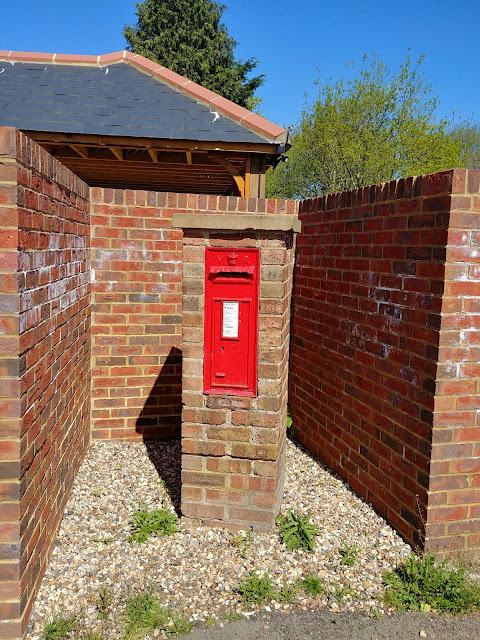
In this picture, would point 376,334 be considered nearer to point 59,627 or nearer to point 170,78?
point 59,627

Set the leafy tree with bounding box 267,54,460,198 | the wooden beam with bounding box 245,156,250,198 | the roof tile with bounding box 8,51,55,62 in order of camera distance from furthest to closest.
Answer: the leafy tree with bounding box 267,54,460,198 → the roof tile with bounding box 8,51,55,62 → the wooden beam with bounding box 245,156,250,198

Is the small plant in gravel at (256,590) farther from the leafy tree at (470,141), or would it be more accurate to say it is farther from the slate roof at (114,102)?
the leafy tree at (470,141)

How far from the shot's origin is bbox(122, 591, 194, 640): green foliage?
8.45ft

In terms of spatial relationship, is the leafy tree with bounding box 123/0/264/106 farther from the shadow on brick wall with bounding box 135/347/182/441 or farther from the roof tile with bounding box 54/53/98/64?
the shadow on brick wall with bounding box 135/347/182/441

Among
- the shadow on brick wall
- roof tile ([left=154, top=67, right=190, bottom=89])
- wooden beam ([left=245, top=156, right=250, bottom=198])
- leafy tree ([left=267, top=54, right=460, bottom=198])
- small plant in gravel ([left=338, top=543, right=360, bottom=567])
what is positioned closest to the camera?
small plant in gravel ([left=338, top=543, right=360, bottom=567])

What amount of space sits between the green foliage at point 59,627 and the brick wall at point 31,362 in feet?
0.41

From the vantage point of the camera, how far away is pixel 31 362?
268 centimetres

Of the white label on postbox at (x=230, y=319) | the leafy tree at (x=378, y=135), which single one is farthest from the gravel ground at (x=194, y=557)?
the leafy tree at (x=378, y=135)

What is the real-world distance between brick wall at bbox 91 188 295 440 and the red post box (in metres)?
1.42

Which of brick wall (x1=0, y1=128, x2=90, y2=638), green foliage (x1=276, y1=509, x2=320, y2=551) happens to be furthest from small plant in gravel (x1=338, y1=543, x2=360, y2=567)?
brick wall (x1=0, y1=128, x2=90, y2=638)

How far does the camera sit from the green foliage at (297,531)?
3.32 metres

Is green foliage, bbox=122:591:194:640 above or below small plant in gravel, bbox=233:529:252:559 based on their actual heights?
below

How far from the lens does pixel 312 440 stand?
503 centimetres

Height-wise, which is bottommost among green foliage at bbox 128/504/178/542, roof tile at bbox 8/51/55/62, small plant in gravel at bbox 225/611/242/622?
small plant in gravel at bbox 225/611/242/622
